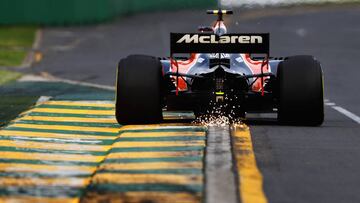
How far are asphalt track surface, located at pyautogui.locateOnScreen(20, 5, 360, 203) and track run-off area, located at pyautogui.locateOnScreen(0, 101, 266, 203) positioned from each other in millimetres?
325

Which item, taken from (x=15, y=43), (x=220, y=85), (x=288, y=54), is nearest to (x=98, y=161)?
(x=220, y=85)

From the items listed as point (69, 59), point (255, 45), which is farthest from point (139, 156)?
point (69, 59)

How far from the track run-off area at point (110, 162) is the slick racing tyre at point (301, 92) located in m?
0.66

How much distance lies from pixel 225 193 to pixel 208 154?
6.20ft

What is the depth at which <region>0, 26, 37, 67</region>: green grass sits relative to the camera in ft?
105

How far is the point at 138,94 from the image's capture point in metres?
14.0

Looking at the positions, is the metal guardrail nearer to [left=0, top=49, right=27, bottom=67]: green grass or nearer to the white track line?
[left=0, top=49, right=27, bottom=67]: green grass

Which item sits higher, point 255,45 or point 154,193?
point 255,45

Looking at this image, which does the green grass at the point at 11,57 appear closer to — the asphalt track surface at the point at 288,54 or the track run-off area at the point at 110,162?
the asphalt track surface at the point at 288,54

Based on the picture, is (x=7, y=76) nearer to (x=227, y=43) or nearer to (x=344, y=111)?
(x=344, y=111)

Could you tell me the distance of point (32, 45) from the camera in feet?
123

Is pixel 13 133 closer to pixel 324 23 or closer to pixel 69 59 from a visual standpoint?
pixel 69 59

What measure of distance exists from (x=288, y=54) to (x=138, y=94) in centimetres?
1818

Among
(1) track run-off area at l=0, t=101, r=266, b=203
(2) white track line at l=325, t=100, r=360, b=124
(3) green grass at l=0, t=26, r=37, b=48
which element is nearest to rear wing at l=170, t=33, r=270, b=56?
(1) track run-off area at l=0, t=101, r=266, b=203
